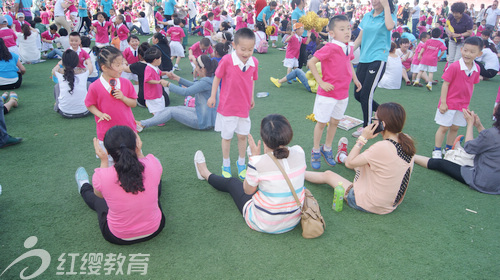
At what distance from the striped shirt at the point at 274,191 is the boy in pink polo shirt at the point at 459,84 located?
283 centimetres

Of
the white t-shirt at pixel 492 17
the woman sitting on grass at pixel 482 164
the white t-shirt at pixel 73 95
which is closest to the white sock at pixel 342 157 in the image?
the woman sitting on grass at pixel 482 164

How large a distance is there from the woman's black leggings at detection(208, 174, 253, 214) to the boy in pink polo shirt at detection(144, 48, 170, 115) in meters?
2.46

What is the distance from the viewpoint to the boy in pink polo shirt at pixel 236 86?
11.9 ft

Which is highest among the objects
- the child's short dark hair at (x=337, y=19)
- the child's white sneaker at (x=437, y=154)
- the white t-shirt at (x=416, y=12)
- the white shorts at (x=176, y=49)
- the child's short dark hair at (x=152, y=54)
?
the child's short dark hair at (x=337, y=19)

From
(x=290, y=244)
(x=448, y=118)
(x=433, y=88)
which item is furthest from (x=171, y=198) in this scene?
(x=433, y=88)

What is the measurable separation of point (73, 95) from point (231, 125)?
11.6 ft

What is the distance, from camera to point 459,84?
4508 mm

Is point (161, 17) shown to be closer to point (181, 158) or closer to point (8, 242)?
point (181, 158)

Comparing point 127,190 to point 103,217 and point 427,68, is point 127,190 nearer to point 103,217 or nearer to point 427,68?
point 103,217

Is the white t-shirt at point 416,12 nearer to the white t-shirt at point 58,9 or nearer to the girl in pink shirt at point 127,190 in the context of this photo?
the white t-shirt at point 58,9

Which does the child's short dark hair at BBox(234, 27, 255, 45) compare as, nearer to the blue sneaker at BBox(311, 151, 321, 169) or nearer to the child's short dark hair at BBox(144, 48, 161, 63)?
the blue sneaker at BBox(311, 151, 321, 169)

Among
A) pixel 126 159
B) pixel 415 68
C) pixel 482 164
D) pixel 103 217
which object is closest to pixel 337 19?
pixel 482 164

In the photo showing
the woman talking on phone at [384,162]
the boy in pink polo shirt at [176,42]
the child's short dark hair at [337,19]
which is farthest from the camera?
the boy in pink polo shirt at [176,42]

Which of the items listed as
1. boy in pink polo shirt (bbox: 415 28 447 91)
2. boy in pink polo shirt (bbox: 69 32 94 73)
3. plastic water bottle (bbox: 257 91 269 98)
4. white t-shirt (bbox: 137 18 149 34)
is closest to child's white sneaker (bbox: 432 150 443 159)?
plastic water bottle (bbox: 257 91 269 98)
